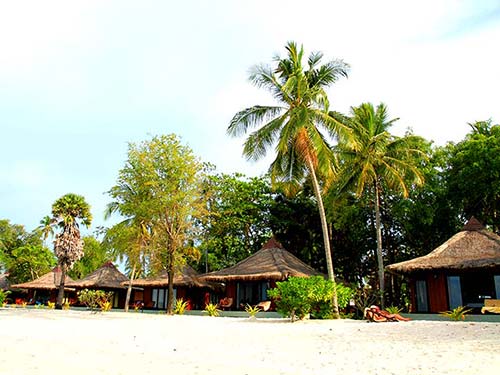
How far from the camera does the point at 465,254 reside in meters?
19.0

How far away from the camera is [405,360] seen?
6.57 meters

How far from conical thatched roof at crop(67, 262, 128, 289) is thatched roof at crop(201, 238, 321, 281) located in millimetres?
10769

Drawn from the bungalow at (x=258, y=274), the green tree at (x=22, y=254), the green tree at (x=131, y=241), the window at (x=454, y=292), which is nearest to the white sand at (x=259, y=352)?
the window at (x=454, y=292)

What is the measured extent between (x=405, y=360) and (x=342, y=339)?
2740 mm

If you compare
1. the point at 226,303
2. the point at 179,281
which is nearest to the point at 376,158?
the point at 226,303

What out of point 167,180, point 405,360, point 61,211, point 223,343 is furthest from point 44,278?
point 405,360

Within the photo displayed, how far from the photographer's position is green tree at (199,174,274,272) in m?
28.9

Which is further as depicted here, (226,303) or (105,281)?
(105,281)

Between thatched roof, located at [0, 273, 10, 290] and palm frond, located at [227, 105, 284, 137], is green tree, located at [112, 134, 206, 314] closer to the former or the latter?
palm frond, located at [227, 105, 284, 137]

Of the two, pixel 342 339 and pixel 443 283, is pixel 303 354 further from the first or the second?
pixel 443 283

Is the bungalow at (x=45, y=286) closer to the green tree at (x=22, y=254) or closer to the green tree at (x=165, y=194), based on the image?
the green tree at (x=22, y=254)

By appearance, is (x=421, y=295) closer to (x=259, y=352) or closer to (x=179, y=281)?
(x=179, y=281)

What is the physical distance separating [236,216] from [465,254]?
47.2 feet

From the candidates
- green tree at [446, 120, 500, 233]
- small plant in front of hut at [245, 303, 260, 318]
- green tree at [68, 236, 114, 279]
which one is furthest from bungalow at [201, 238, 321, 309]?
green tree at [68, 236, 114, 279]
